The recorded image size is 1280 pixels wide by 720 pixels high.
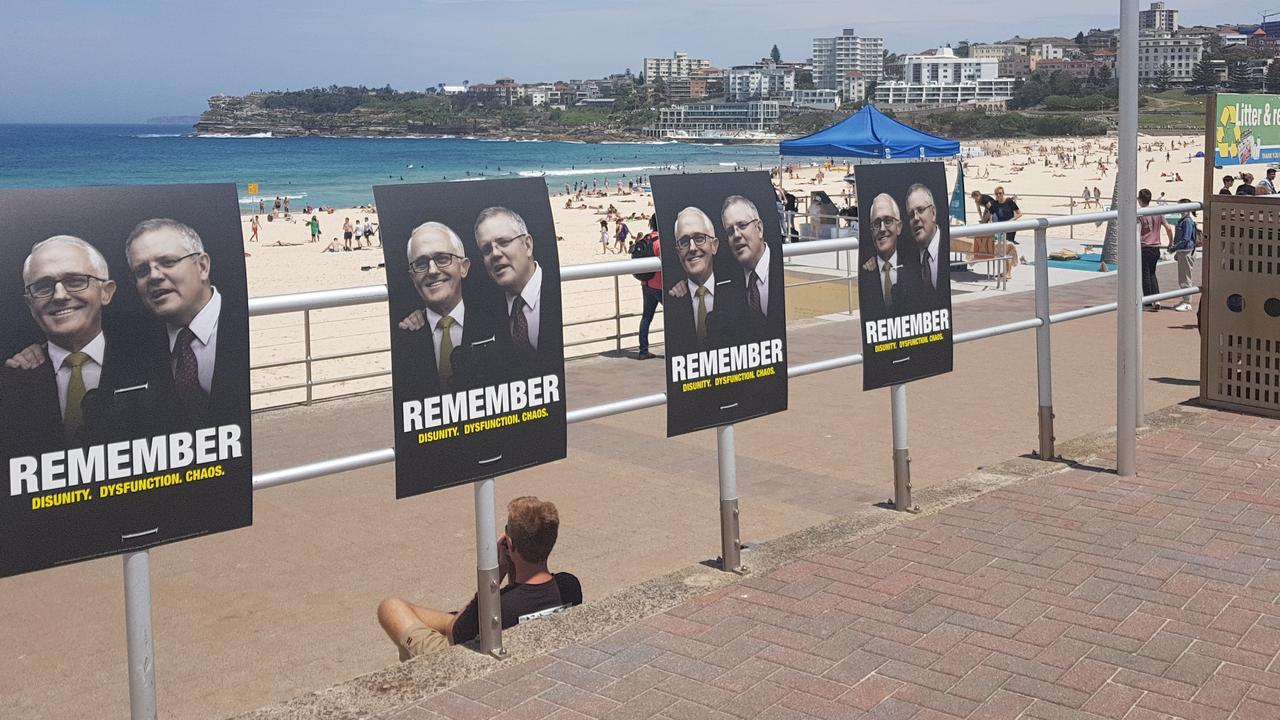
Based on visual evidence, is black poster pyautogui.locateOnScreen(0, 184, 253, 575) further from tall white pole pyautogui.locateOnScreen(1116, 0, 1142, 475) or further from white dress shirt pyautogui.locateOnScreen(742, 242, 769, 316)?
tall white pole pyautogui.locateOnScreen(1116, 0, 1142, 475)

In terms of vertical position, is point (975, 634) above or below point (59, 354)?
below

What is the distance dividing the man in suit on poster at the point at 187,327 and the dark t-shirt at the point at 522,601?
→ 1223 mm

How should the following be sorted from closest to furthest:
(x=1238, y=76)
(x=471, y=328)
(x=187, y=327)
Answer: (x=187, y=327), (x=471, y=328), (x=1238, y=76)

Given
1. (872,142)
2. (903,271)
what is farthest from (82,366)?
(872,142)

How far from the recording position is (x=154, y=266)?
126 inches

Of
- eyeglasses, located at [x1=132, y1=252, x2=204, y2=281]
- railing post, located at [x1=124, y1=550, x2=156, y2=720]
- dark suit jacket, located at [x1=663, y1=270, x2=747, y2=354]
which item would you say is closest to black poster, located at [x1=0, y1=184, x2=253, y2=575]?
eyeglasses, located at [x1=132, y1=252, x2=204, y2=281]

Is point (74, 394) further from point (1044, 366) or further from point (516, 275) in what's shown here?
point (1044, 366)

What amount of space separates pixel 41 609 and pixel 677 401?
3.35 meters

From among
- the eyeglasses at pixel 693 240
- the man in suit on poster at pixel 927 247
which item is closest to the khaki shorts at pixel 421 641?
the eyeglasses at pixel 693 240

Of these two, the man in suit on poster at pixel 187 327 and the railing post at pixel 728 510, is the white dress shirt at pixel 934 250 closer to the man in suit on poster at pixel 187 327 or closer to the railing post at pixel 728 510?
the railing post at pixel 728 510

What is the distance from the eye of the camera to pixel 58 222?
3.00 m

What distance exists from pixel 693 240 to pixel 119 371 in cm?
220

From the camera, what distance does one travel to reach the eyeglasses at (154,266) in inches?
124

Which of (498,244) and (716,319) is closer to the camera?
(498,244)
